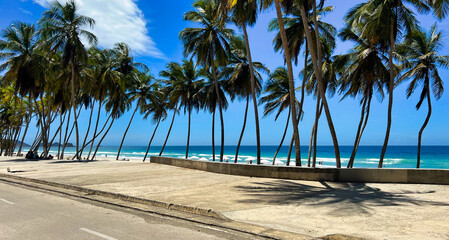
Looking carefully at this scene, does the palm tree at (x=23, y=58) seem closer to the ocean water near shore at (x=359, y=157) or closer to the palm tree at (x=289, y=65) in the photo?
the palm tree at (x=289, y=65)

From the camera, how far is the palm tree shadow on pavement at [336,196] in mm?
7191

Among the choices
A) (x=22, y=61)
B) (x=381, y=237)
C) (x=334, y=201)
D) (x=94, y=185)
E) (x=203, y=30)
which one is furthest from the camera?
(x=22, y=61)

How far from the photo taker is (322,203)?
7.46 m

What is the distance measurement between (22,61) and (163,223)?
1139 inches

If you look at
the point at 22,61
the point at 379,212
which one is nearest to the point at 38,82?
the point at 22,61

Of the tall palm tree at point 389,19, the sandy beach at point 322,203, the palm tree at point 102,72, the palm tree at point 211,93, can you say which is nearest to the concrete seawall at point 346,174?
the sandy beach at point 322,203

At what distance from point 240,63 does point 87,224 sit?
67.6 feet

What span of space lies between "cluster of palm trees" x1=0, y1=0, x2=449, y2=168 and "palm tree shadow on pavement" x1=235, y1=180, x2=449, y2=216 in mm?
3651

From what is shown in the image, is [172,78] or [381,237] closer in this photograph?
[381,237]

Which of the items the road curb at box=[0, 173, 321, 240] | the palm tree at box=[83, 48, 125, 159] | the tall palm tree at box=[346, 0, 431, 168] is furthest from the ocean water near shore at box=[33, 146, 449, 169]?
the road curb at box=[0, 173, 321, 240]

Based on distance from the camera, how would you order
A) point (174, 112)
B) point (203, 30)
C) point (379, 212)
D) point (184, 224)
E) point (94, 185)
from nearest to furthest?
1. point (184, 224)
2. point (379, 212)
3. point (94, 185)
4. point (203, 30)
5. point (174, 112)

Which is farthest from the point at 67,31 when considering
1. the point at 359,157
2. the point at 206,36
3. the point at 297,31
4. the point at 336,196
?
the point at 359,157

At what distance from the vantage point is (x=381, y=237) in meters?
4.74

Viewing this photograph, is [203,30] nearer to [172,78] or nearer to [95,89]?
[172,78]
